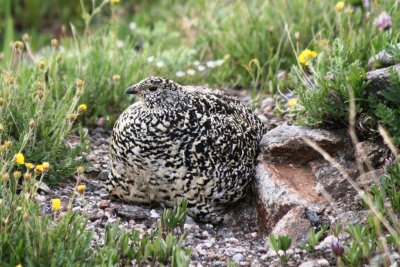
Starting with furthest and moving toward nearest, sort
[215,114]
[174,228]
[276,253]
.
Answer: [215,114] → [174,228] → [276,253]

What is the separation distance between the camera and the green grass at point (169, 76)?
13.1 feet

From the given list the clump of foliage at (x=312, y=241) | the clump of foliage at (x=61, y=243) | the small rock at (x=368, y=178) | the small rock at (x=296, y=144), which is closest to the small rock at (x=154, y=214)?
the clump of foliage at (x=61, y=243)

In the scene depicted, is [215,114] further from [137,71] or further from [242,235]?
[137,71]

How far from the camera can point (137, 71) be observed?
6.29 metres

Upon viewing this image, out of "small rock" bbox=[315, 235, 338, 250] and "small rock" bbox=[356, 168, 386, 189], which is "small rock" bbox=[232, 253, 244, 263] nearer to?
"small rock" bbox=[315, 235, 338, 250]

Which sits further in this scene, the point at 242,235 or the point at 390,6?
the point at 390,6

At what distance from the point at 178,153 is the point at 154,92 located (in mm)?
425

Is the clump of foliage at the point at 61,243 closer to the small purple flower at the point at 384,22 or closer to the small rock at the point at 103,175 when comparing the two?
the small rock at the point at 103,175

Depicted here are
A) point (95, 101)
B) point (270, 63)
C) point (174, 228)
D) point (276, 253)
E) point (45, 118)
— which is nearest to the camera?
point (276, 253)

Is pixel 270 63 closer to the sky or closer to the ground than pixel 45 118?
closer to the ground

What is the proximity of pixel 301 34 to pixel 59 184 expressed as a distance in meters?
2.74

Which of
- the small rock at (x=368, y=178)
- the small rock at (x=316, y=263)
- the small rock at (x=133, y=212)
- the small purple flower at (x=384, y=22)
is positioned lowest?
the small rock at (x=133, y=212)

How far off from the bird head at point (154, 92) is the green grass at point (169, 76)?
0.43 m

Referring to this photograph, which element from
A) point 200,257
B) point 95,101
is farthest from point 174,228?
point 95,101
